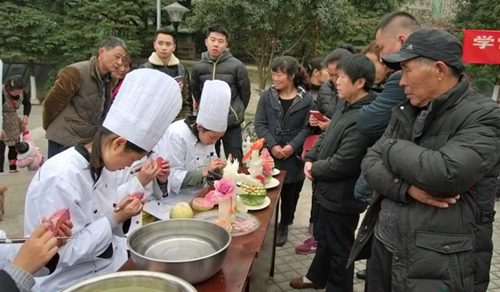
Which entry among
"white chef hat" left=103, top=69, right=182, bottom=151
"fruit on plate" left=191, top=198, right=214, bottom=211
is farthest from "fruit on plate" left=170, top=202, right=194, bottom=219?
"white chef hat" left=103, top=69, right=182, bottom=151

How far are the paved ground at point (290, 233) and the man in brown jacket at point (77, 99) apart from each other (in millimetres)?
1099

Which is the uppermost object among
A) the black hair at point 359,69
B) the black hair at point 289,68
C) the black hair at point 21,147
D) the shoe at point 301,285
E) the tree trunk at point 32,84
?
the black hair at point 359,69

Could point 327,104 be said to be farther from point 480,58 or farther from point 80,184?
point 480,58

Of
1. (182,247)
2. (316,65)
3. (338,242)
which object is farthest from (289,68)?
(182,247)

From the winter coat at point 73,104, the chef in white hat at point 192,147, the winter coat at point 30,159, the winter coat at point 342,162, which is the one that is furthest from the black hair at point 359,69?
the winter coat at point 30,159

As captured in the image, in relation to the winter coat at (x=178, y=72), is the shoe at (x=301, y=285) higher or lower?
lower

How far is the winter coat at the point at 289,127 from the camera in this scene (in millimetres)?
4270

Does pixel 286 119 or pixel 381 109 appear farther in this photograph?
pixel 286 119

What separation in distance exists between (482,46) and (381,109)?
8906mm

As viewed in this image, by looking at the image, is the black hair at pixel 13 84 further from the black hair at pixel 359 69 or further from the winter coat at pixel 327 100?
the black hair at pixel 359 69

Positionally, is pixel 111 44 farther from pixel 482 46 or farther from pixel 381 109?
pixel 482 46

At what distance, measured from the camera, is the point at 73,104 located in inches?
154

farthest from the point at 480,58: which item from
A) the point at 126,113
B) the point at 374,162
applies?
the point at 126,113

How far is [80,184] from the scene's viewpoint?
6.22 ft
